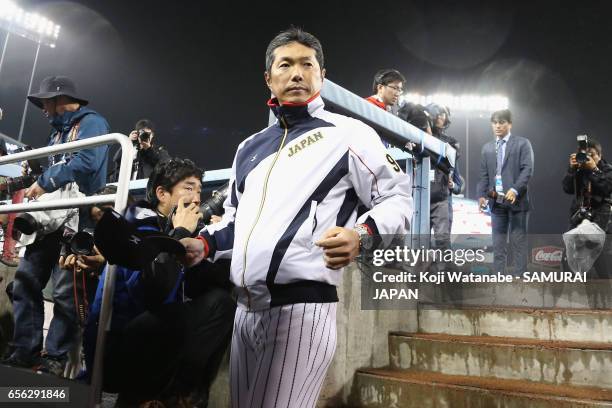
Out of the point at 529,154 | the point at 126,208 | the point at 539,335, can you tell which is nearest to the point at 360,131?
the point at 126,208

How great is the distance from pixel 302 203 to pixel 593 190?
474 cm

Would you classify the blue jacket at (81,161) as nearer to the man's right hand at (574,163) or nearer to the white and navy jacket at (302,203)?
the white and navy jacket at (302,203)

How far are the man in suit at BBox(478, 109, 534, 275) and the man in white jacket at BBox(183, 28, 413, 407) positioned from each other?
437 cm

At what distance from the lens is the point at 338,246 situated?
1.24m

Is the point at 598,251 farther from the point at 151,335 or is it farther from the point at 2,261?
the point at 2,261

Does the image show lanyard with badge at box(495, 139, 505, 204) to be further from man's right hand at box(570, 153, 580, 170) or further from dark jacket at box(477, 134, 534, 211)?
man's right hand at box(570, 153, 580, 170)

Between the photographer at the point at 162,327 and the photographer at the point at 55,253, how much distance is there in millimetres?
1150

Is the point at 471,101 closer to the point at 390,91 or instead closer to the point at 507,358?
the point at 390,91

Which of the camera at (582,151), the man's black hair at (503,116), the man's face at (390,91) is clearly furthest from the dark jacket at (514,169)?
the man's face at (390,91)

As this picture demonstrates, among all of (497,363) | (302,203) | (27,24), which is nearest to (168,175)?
(302,203)

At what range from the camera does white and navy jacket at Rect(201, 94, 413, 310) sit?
1.41m

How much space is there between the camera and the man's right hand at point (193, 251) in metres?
1.51

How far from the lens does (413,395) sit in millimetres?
2922

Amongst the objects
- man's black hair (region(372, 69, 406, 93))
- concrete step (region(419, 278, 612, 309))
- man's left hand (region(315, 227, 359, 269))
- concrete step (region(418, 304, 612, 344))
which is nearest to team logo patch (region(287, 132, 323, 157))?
man's left hand (region(315, 227, 359, 269))
